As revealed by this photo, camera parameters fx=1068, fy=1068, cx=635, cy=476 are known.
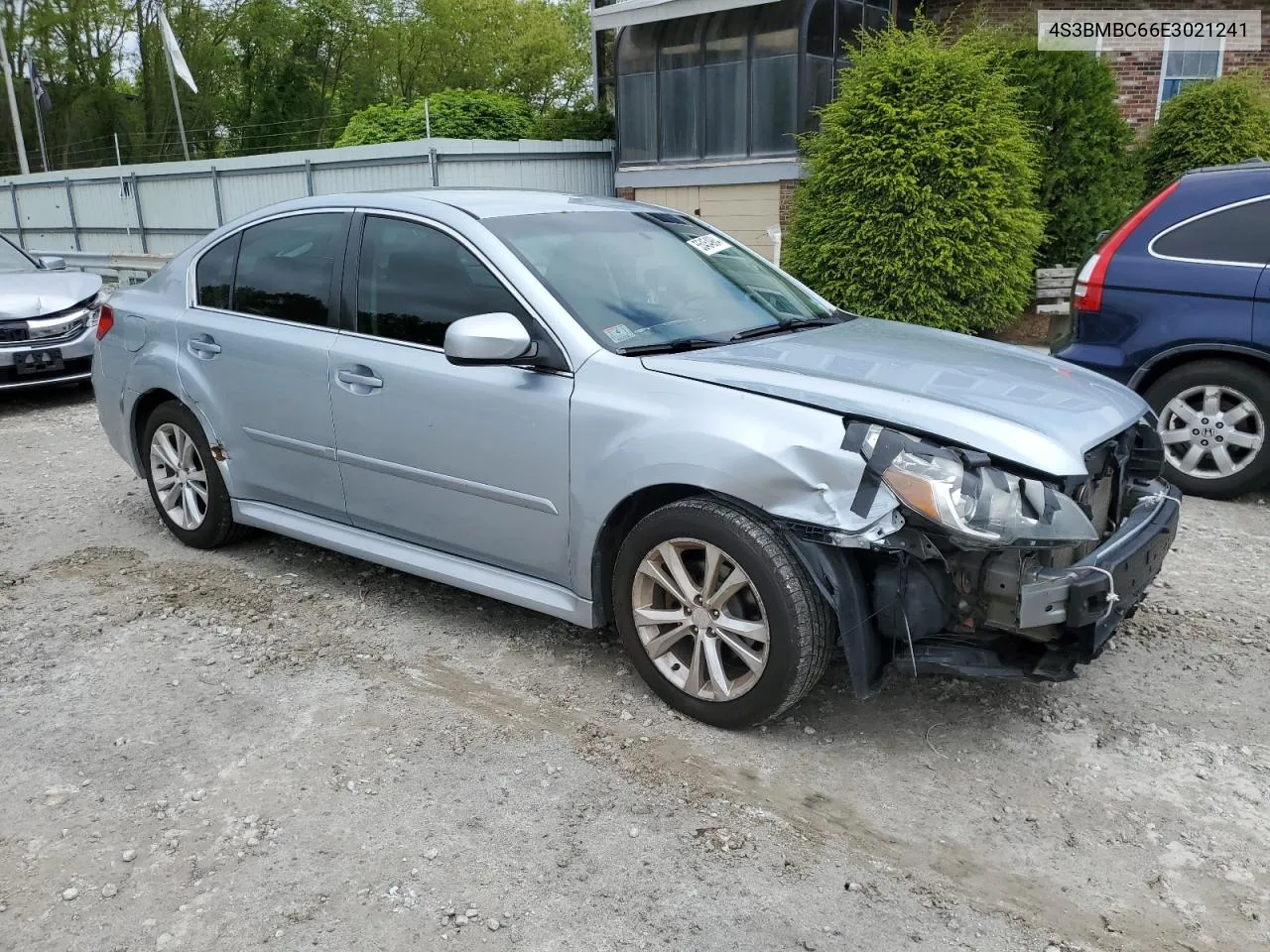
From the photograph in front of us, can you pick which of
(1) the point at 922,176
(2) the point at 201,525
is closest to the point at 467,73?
(1) the point at 922,176

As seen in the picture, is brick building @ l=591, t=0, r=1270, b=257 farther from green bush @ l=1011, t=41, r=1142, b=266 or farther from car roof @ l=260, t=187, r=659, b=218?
car roof @ l=260, t=187, r=659, b=218

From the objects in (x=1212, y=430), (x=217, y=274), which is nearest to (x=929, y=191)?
(x=1212, y=430)

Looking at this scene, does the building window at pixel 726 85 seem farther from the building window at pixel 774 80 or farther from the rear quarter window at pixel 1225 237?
the rear quarter window at pixel 1225 237

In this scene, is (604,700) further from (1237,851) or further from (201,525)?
(201,525)

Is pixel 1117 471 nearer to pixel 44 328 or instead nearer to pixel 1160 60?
pixel 44 328

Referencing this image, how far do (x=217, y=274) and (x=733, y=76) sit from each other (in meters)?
12.7

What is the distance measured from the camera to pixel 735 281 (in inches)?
172

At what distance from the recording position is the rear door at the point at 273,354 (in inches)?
173

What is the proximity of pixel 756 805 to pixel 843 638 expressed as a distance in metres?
0.54

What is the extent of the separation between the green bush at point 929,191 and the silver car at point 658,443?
6.90 meters

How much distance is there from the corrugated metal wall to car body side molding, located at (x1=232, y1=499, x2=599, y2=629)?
9875mm

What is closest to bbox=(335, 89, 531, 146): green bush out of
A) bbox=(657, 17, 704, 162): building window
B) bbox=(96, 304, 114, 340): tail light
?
bbox=(657, 17, 704, 162): building window

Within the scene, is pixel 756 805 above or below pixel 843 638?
below

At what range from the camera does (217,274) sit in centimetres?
496
